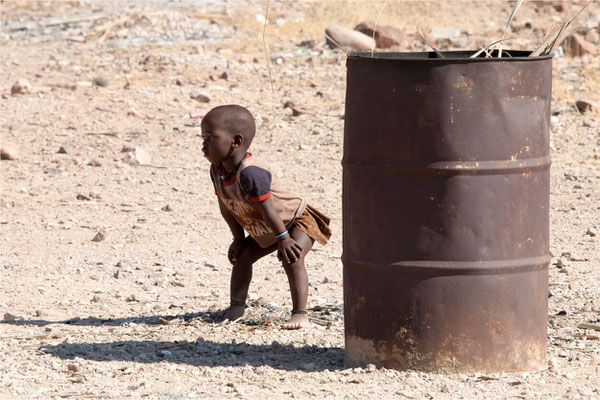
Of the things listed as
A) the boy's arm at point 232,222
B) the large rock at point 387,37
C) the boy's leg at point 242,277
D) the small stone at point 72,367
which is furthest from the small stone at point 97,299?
the large rock at point 387,37

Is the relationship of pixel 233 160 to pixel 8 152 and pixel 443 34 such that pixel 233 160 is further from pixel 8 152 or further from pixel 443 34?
pixel 443 34

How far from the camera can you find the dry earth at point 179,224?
380cm

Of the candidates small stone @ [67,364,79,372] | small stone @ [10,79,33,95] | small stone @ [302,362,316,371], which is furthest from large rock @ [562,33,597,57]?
small stone @ [67,364,79,372]

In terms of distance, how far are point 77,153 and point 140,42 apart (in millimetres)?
5895

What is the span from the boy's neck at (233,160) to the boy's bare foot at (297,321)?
0.78 m

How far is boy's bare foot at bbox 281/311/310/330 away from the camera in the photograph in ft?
14.9

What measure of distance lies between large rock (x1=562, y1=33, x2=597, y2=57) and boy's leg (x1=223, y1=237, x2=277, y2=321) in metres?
9.02

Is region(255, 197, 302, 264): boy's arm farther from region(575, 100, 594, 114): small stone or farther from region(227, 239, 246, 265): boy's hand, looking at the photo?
region(575, 100, 594, 114): small stone

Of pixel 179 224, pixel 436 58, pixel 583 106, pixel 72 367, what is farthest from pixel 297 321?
pixel 583 106

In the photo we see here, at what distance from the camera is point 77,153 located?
29.4 feet

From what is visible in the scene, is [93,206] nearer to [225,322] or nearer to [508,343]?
[225,322]

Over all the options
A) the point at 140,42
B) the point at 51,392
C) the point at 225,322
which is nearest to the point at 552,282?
the point at 225,322

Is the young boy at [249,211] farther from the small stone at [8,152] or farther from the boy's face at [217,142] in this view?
the small stone at [8,152]

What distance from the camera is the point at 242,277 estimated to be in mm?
4762
